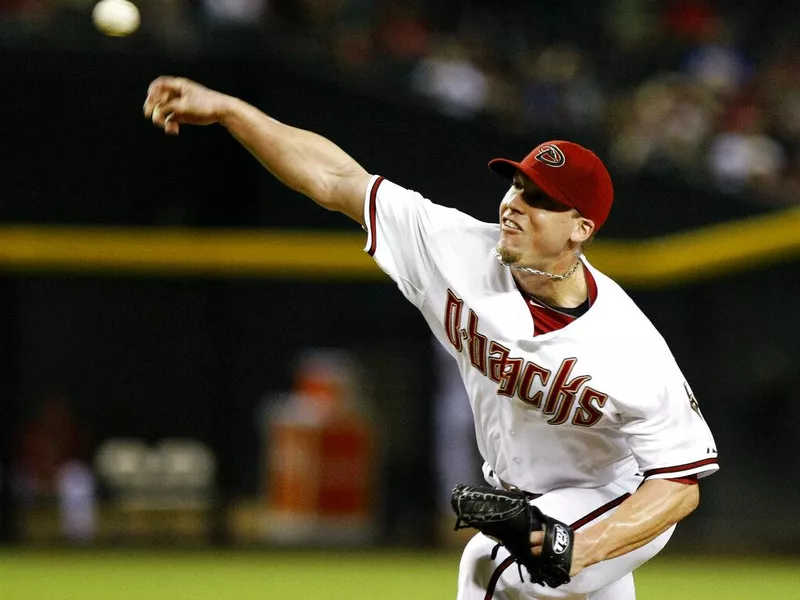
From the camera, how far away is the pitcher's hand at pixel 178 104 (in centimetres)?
378

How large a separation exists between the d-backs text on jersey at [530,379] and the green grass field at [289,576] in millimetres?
3250

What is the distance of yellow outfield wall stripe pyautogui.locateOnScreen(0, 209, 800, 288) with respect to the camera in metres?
8.85

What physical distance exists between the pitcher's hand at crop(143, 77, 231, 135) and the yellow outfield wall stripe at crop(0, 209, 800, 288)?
521 centimetres

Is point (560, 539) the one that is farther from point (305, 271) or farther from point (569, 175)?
point (305, 271)

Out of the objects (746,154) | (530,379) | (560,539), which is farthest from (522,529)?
(746,154)

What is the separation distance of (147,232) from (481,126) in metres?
3.21

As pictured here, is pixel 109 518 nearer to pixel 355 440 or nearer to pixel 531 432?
pixel 355 440

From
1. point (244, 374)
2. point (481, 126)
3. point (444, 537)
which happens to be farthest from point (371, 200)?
point (481, 126)

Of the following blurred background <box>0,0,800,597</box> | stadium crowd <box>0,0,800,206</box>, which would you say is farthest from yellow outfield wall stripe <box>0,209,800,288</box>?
stadium crowd <box>0,0,800,206</box>

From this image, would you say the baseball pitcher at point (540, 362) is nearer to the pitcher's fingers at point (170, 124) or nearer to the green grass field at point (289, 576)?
the pitcher's fingers at point (170, 124)

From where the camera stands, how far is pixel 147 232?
9.05m

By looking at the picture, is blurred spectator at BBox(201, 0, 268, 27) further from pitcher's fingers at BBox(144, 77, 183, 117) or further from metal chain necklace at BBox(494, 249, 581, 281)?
metal chain necklace at BBox(494, 249, 581, 281)

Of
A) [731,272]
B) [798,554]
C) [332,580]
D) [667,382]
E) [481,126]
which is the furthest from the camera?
[481,126]

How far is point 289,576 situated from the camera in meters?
7.55
